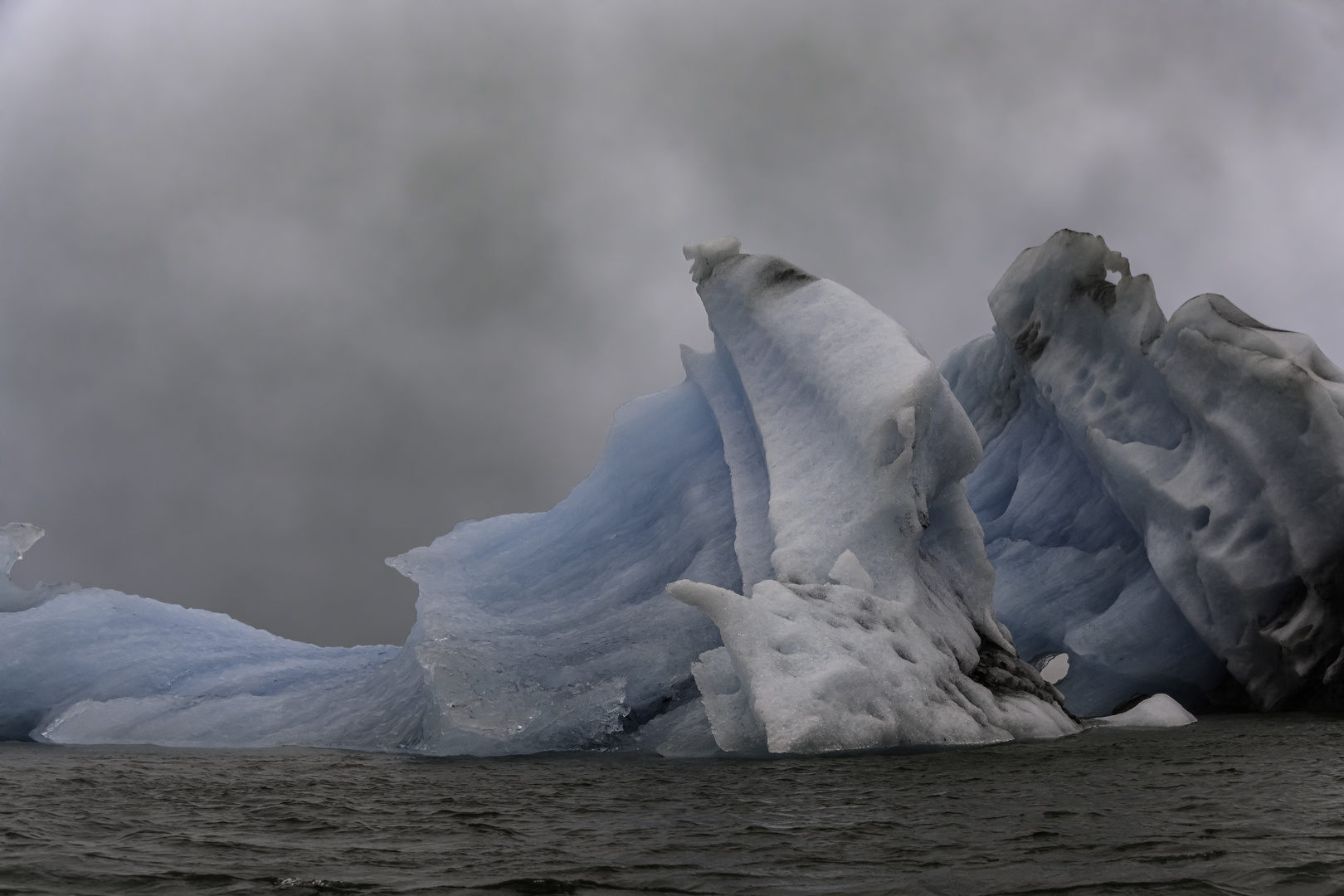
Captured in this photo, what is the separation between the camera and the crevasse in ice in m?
6.17

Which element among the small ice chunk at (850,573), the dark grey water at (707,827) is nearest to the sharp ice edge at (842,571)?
the small ice chunk at (850,573)

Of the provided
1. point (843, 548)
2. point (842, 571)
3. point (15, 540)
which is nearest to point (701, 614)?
point (843, 548)

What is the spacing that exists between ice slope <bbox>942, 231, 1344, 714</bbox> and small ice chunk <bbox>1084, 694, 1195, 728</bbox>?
1.38m

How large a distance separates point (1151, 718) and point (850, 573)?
3.20 meters

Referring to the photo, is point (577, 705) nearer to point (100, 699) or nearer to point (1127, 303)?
point (100, 699)

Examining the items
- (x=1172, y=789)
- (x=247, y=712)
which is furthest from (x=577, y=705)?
(x=1172, y=789)

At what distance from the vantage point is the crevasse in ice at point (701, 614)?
6.17 meters

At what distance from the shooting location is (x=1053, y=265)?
34.8 feet

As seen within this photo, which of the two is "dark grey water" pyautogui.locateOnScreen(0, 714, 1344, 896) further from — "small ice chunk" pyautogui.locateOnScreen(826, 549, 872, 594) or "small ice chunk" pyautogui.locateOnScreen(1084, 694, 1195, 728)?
"small ice chunk" pyautogui.locateOnScreen(1084, 694, 1195, 728)

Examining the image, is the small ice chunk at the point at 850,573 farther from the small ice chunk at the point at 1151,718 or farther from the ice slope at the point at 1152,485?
the ice slope at the point at 1152,485

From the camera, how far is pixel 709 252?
10172 millimetres

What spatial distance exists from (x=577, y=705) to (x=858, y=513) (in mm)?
2484

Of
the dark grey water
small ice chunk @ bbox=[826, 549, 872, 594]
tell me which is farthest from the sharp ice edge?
the dark grey water

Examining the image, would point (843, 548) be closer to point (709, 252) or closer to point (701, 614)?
point (701, 614)
